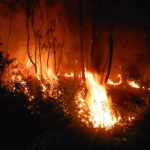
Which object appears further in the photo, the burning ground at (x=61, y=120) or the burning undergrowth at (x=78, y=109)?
the burning undergrowth at (x=78, y=109)

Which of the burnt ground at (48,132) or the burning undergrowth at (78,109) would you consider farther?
the burning undergrowth at (78,109)

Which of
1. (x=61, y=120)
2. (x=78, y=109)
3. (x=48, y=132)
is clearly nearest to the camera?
(x=48, y=132)

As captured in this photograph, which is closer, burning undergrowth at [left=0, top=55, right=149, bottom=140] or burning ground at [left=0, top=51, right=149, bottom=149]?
burning ground at [left=0, top=51, right=149, bottom=149]

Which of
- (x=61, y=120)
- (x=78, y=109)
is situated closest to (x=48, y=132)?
(x=61, y=120)

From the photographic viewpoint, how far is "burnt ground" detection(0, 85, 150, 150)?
188 inches

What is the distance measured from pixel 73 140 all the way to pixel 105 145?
2.03 feet

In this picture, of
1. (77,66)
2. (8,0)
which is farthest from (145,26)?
(8,0)

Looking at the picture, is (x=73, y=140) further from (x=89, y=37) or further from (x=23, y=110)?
(x=89, y=37)

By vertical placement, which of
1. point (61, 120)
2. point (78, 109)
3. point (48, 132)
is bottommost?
point (48, 132)

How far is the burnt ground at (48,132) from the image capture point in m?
4.77

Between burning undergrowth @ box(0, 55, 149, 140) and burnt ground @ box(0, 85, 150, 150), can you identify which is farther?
burning undergrowth @ box(0, 55, 149, 140)

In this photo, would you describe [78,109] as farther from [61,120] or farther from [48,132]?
[48,132]

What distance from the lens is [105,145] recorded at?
184 inches

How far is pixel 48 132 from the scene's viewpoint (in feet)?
17.0
